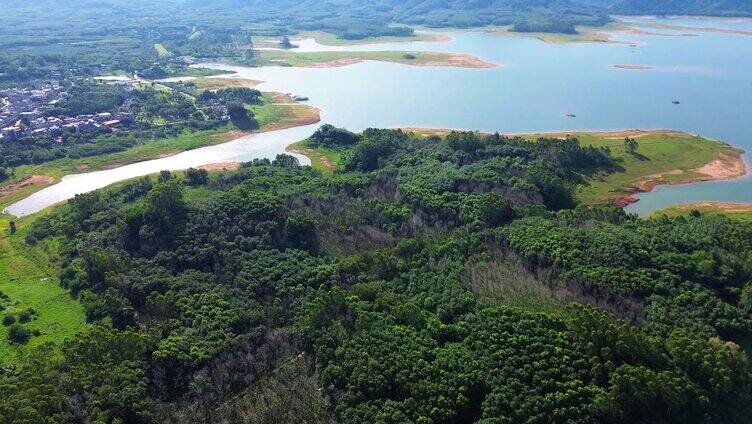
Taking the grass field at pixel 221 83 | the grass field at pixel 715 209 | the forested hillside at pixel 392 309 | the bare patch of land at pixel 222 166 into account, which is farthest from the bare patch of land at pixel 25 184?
the grass field at pixel 715 209

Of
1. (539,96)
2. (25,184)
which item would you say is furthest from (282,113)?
(539,96)

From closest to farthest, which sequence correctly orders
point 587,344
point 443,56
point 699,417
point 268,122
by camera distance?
point 699,417 < point 587,344 < point 268,122 < point 443,56

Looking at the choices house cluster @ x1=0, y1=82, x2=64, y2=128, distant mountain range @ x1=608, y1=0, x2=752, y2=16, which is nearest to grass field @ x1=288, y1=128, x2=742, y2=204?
house cluster @ x1=0, y1=82, x2=64, y2=128

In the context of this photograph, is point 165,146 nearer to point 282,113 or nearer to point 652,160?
point 282,113

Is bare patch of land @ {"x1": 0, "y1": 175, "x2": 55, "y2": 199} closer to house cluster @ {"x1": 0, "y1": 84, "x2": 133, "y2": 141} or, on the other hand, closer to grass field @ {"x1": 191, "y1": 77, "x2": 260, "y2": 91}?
house cluster @ {"x1": 0, "y1": 84, "x2": 133, "y2": 141}

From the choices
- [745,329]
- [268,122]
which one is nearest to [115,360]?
[745,329]

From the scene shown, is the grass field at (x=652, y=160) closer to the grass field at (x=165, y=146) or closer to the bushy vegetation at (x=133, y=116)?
the grass field at (x=165, y=146)

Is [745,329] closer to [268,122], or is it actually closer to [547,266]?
[547,266]
